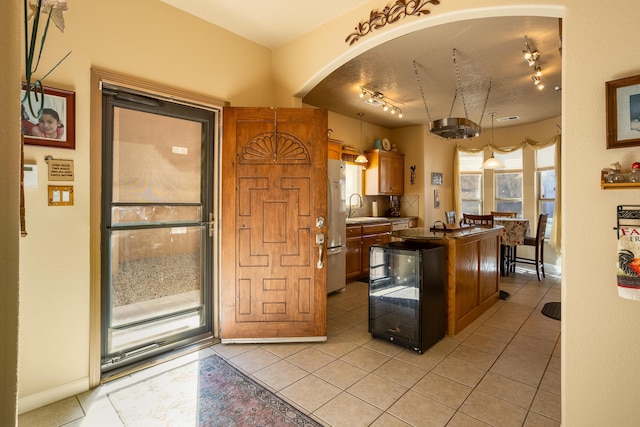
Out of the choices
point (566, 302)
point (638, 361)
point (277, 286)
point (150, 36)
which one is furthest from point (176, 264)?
point (638, 361)

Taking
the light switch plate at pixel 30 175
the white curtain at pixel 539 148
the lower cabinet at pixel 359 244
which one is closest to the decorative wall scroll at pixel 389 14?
the light switch plate at pixel 30 175

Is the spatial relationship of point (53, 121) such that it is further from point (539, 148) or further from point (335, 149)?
point (539, 148)

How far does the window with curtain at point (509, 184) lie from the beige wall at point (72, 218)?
6.93 metres

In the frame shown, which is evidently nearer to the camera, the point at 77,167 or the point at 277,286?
the point at 77,167

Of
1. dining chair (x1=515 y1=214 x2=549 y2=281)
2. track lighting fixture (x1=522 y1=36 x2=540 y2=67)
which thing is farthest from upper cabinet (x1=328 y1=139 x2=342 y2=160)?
dining chair (x1=515 y1=214 x2=549 y2=281)

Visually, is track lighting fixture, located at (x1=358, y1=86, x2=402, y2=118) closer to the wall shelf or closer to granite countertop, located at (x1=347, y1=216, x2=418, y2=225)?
granite countertop, located at (x1=347, y1=216, x2=418, y2=225)

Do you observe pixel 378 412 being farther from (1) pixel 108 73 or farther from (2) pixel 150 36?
(2) pixel 150 36

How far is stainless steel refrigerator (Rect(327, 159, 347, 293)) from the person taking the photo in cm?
445

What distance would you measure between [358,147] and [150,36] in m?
4.33

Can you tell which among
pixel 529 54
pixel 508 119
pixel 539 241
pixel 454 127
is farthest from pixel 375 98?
pixel 539 241

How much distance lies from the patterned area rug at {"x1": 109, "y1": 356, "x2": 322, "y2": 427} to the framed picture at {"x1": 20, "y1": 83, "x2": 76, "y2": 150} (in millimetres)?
1815

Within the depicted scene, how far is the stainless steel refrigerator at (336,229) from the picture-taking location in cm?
445

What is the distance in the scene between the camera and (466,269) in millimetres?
3402

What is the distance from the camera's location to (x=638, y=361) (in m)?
1.50
